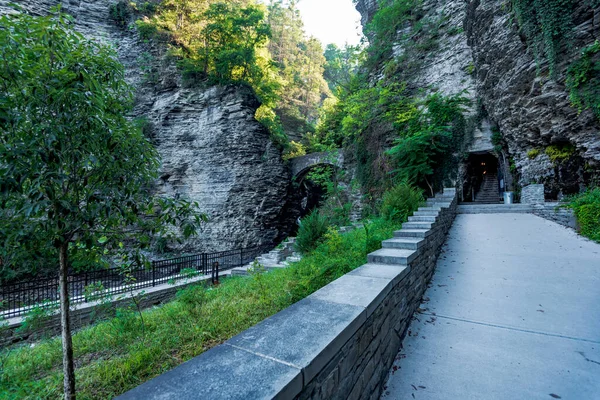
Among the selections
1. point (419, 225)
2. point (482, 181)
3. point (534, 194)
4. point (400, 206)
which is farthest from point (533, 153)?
point (482, 181)

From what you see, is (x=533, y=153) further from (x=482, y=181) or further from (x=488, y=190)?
(x=482, y=181)

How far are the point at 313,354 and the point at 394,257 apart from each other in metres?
2.18

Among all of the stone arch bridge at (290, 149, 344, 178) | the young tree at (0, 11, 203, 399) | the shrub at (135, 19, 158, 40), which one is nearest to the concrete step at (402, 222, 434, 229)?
the young tree at (0, 11, 203, 399)

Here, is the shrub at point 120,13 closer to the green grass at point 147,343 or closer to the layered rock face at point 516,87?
the layered rock face at point 516,87

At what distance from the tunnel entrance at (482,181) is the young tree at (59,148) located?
530 inches

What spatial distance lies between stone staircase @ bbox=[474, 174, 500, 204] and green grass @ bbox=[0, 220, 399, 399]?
1469cm

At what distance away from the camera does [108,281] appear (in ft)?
32.6

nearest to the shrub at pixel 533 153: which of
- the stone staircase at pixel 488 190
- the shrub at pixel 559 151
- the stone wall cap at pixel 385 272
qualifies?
the shrub at pixel 559 151

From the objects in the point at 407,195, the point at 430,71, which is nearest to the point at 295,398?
the point at 407,195

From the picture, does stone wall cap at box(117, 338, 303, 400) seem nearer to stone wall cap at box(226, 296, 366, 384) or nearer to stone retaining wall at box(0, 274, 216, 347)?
stone wall cap at box(226, 296, 366, 384)

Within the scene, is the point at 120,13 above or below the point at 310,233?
above

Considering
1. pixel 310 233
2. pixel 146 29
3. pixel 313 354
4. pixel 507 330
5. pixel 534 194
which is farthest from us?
pixel 146 29

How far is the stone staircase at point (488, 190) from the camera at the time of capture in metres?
14.6

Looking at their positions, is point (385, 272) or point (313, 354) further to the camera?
point (385, 272)
